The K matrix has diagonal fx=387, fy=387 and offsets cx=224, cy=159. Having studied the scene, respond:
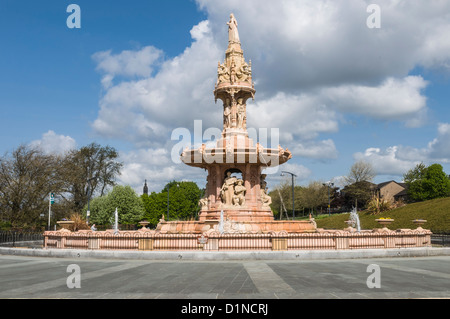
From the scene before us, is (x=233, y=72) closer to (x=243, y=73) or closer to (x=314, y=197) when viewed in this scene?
(x=243, y=73)

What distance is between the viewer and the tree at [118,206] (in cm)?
5559

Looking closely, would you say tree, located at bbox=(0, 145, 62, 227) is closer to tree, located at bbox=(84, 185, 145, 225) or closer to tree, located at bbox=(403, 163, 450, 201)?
tree, located at bbox=(84, 185, 145, 225)

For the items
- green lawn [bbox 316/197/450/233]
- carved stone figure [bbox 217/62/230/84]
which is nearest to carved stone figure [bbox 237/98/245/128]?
carved stone figure [bbox 217/62/230/84]

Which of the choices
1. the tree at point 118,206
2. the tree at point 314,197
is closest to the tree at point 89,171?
the tree at point 118,206

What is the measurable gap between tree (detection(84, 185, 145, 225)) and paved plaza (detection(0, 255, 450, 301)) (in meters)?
43.6

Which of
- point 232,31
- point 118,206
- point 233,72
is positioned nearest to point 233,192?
point 233,72

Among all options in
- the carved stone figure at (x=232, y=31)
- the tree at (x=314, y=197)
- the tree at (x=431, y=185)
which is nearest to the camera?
the carved stone figure at (x=232, y=31)

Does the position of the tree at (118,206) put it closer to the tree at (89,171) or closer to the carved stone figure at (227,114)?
the tree at (89,171)

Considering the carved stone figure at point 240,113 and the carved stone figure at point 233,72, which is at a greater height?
the carved stone figure at point 233,72

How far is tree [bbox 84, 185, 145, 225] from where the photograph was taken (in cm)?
5559

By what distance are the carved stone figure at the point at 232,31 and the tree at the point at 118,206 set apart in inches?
1430

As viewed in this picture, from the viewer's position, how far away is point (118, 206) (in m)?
57.1
